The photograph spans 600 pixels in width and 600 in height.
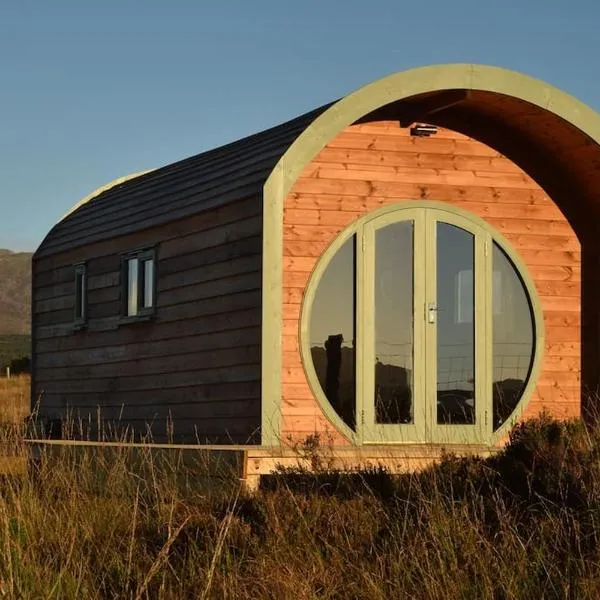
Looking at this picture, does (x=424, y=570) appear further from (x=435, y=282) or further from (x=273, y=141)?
(x=273, y=141)

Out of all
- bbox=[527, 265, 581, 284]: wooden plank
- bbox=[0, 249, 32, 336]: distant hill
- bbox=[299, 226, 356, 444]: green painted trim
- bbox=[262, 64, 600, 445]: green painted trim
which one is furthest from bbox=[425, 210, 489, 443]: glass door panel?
bbox=[0, 249, 32, 336]: distant hill

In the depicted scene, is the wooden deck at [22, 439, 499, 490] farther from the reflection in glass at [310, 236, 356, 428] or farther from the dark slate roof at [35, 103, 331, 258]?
the dark slate roof at [35, 103, 331, 258]

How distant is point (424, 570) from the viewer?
7.78m

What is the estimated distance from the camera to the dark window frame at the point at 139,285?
47.8ft

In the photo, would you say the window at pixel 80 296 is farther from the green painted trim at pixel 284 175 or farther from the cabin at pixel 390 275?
the green painted trim at pixel 284 175

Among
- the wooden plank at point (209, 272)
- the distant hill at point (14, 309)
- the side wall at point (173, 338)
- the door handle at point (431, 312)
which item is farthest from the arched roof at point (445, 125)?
the distant hill at point (14, 309)

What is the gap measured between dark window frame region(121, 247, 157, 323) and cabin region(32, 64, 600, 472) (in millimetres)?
53

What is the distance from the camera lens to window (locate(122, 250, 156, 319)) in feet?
48.2

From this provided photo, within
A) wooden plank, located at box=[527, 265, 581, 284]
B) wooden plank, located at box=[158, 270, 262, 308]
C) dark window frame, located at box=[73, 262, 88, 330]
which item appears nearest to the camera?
wooden plank, located at box=[158, 270, 262, 308]

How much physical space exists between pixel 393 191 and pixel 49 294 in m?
6.36

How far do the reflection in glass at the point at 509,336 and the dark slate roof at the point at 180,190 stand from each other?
2404mm

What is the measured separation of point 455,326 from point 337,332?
1.21 meters

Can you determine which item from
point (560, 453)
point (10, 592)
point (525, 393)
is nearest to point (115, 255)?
point (525, 393)

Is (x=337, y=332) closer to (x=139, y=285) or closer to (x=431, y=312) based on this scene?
(x=431, y=312)
